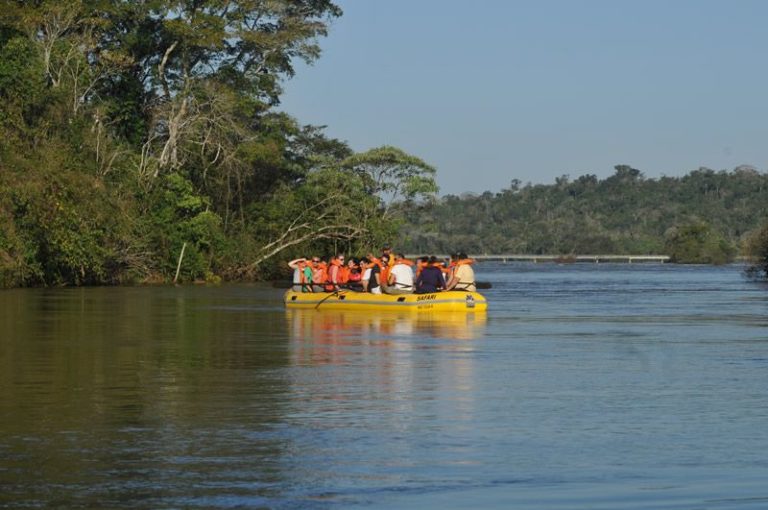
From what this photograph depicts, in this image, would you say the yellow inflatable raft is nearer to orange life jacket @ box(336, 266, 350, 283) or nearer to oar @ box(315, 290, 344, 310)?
oar @ box(315, 290, 344, 310)

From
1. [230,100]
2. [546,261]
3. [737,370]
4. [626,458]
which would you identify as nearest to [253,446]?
[626,458]

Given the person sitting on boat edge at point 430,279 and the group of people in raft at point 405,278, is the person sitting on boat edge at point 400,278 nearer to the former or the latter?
the group of people in raft at point 405,278

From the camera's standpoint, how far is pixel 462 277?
38031mm

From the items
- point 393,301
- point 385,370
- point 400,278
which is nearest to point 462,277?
point 400,278

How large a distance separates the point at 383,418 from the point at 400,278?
24.0 m

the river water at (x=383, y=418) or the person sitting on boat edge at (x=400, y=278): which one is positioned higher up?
the person sitting on boat edge at (x=400, y=278)

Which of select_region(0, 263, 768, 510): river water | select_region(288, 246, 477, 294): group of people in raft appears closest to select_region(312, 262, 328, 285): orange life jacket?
select_region(288, 246, 477, 294): group of people in raft

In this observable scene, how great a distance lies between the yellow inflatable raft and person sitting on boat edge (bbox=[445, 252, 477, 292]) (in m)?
1.41

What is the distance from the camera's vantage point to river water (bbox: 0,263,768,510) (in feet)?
35.0

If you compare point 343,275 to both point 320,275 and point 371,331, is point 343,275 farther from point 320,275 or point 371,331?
point 371,331

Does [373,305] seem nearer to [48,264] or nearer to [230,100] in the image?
[48,264]

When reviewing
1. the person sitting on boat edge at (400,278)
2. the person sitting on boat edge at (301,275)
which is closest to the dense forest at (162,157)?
the person sitting on boat edge at (301,275)

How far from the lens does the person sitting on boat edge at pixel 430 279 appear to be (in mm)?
36750

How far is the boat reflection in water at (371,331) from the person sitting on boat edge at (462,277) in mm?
2355
